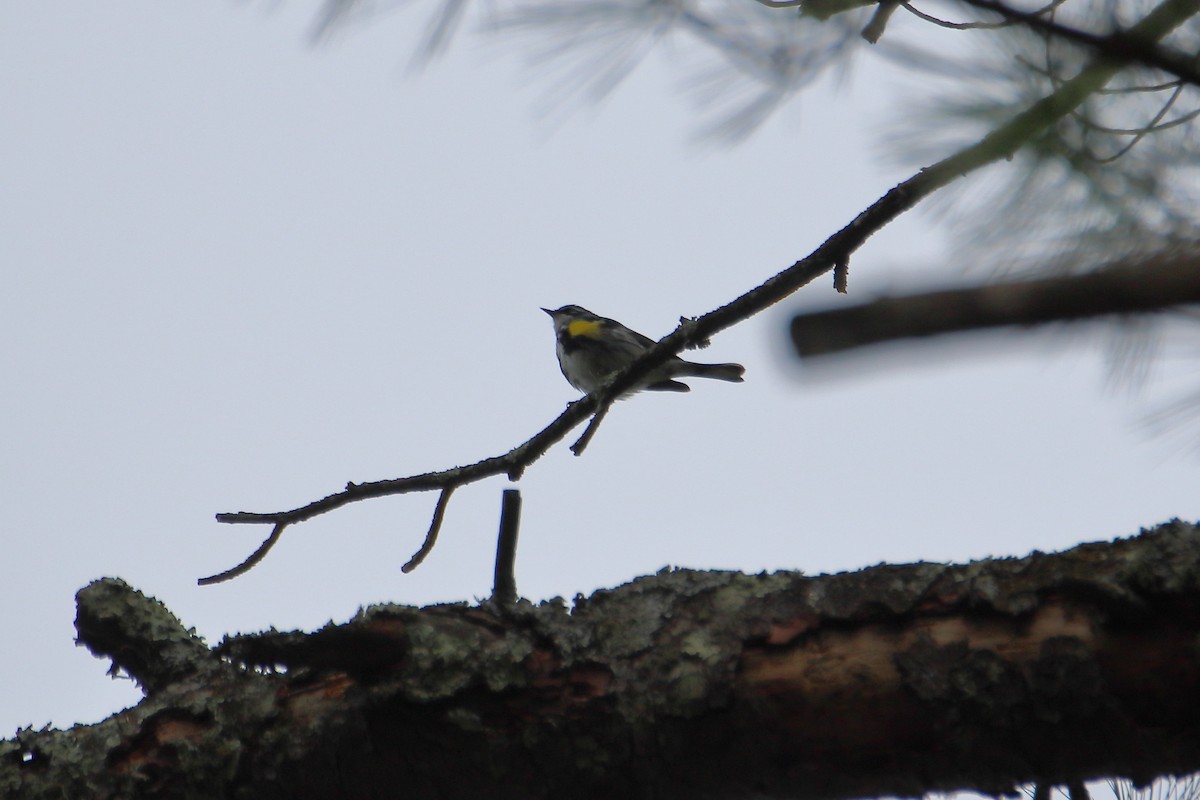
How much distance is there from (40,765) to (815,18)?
2371 mm

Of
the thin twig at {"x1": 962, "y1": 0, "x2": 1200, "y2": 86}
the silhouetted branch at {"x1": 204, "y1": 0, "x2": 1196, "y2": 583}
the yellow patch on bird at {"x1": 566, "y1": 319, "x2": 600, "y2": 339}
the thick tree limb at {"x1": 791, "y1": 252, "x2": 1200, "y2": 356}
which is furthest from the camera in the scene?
the yellow patch on bird at {"x1": 566, "y1": 319, "x2": 600, "y2": 339}

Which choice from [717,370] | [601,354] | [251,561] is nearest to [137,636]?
[251,561]

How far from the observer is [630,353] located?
30.9 ft

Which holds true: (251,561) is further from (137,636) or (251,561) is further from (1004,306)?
(1004,306)

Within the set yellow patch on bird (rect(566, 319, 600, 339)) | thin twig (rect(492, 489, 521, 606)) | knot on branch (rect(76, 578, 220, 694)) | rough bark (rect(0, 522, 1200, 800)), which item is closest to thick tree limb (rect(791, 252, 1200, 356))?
rough bark (rect(0, 522, 1200, 800))

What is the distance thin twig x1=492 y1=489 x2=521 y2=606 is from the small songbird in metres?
5.16

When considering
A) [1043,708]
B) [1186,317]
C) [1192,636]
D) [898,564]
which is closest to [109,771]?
[898,564]

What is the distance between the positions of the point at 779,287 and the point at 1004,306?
2.20m

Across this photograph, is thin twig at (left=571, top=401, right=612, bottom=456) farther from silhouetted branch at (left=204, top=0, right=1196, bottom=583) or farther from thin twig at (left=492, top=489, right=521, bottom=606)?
thin twig at (left=492, top=489, right=521, bottom=606)

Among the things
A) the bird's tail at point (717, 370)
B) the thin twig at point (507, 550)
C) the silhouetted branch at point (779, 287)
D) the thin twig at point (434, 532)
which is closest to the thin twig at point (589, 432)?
the silhouetted branch at point (779, 287)

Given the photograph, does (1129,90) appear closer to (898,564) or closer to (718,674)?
(898,564)

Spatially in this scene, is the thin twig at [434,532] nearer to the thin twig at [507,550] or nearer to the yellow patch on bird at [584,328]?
the thin twig at [507,550]

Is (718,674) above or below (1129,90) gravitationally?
below

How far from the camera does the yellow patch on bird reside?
9.48m
